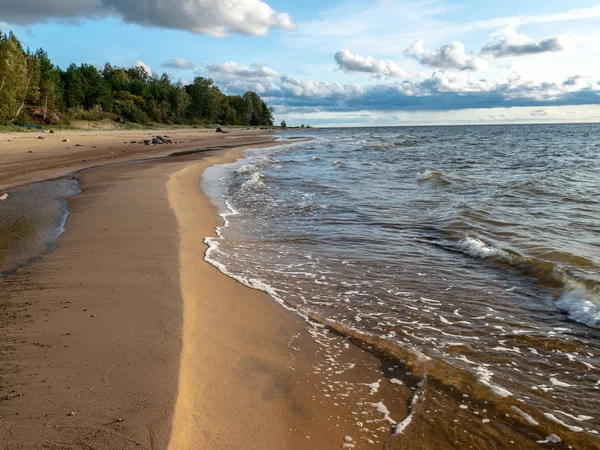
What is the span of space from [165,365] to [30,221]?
7.29 m

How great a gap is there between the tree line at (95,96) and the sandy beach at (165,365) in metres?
44.9

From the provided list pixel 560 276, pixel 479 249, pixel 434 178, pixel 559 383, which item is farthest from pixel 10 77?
pixel 559 383

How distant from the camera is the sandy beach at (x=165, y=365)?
9.05 ft

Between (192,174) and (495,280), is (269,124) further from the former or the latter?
(495,280)

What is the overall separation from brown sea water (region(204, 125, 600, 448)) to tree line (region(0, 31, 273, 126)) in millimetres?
42433

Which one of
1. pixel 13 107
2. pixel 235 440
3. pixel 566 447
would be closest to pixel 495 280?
pixel 566 447

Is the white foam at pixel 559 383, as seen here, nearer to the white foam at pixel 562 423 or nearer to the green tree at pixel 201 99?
the white foam at pixel 562 423

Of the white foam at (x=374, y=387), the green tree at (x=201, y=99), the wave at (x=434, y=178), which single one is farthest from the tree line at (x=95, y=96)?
the white foam at (x=374, y=387)

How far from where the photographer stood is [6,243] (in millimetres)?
7234

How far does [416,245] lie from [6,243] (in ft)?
24.4

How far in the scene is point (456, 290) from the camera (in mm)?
5883

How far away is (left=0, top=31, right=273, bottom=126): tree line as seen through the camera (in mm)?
42438

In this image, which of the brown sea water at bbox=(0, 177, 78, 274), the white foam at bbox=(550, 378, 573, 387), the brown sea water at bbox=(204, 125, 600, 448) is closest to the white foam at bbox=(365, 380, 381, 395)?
the brown sea water at bbox=(204, 125, 600, 448)

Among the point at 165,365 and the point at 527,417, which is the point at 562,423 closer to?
the point at 527,417
